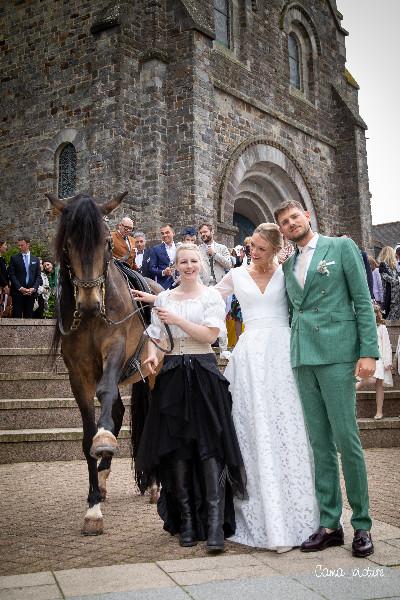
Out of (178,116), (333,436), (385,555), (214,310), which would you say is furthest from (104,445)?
(178,116)

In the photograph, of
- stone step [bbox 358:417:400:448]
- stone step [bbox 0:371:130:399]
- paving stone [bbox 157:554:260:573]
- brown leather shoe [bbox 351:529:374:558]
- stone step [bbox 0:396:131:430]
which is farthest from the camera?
stone step [bbox 358:417:400:448]

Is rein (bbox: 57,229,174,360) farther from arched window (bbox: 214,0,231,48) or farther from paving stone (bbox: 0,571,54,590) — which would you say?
arched window (bbox: 214,0,231,48)

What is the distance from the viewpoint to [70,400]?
27.1 feet

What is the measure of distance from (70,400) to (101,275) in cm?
410

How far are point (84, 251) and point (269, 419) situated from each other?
1.78m

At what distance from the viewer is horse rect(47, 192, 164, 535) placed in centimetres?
449

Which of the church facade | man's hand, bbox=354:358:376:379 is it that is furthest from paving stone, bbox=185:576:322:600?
the church facade

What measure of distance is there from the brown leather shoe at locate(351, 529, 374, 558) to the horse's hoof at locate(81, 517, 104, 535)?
1.79 metres

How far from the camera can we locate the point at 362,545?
3.72m

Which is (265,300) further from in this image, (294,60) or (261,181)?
(294,60)

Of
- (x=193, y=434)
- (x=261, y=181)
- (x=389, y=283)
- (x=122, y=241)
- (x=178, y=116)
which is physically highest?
(x=178, y=116)

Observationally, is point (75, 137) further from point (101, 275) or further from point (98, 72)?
point (101, 275)

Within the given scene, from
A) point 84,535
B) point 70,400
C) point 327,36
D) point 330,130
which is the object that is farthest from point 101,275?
point 327,36

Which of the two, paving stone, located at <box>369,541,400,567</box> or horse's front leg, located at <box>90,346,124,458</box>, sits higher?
horse's front leg, located at <box>90,346,124,458</box>
